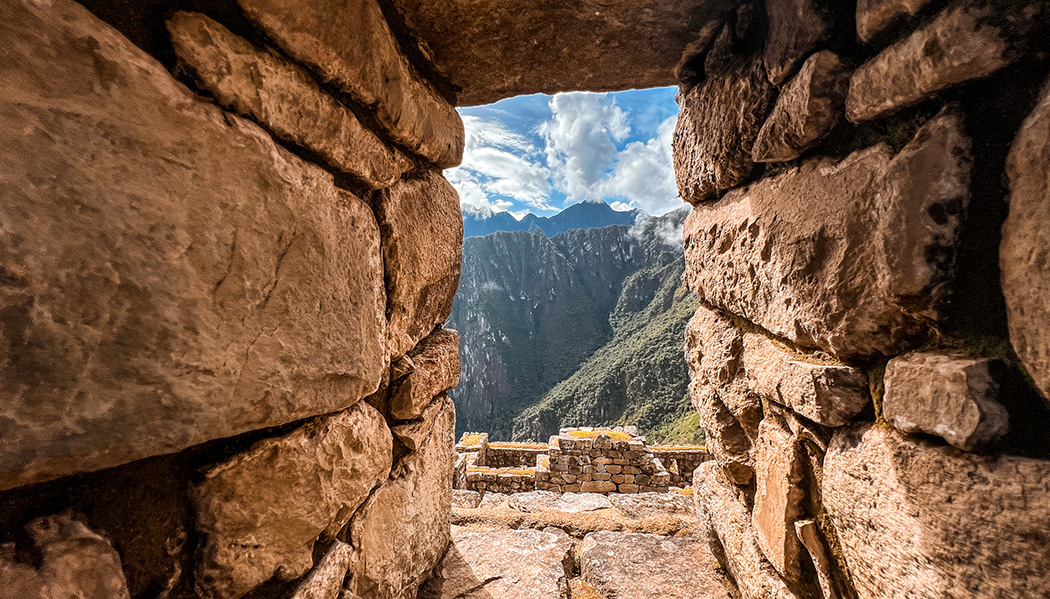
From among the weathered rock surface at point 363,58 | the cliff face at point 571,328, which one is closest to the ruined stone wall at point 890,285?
the weathered rock surface at point 363,58

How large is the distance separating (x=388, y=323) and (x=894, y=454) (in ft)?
4.13

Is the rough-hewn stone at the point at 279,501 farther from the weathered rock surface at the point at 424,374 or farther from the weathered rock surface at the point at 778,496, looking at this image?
the weathered rock surface at the point at 778,496

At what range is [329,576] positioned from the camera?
0.98 metres

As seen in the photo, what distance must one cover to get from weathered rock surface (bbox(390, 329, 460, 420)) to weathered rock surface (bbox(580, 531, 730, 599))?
41.9 inches

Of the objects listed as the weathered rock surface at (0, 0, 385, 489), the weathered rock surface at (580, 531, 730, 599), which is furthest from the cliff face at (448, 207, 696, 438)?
the weathered rock surface at (0, 0, 385, 489)

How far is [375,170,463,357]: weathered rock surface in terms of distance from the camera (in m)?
1.25

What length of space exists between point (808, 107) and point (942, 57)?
26cm

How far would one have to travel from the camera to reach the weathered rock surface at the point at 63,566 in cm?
48

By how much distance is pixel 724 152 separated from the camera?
52.5 inches

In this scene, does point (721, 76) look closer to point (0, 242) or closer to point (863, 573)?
point (863, 573)

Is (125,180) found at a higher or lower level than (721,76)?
lower

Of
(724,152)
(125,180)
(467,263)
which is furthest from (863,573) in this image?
(467,263)

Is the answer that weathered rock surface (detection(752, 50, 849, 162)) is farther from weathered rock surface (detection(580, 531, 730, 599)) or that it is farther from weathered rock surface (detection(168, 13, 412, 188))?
weathered rock surface (detection(580, 531, 730, 599))

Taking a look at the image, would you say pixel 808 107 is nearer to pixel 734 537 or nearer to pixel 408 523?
pixel 734 537
